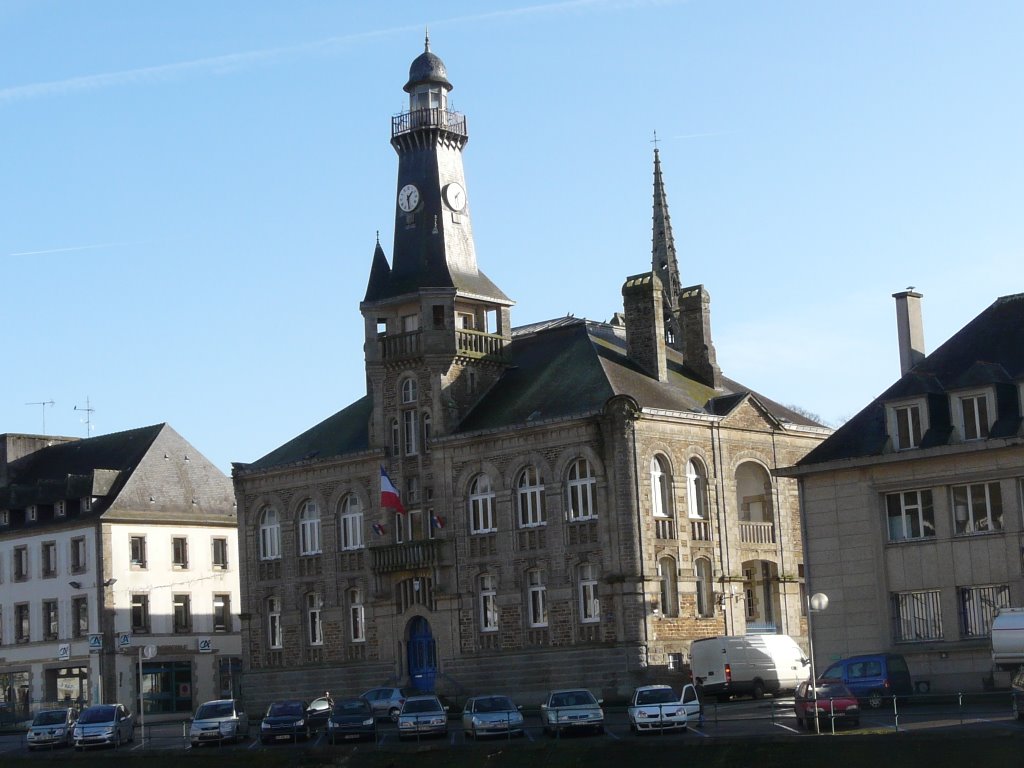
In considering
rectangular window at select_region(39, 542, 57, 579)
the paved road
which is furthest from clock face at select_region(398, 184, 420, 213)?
rectangular window at select_region(39, 542, 57, 579)

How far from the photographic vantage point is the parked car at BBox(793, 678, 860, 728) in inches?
1649

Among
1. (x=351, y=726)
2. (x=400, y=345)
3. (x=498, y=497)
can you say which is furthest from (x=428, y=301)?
(x=351, y=726)

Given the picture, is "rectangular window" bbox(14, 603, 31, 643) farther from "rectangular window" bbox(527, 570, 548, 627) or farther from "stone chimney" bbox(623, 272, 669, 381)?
"stone chimney" bbox(623, 272, 669, 381)

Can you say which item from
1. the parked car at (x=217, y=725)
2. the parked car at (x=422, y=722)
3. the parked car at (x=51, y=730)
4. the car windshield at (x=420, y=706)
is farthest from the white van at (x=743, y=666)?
the parked car at (x=51, y=730)

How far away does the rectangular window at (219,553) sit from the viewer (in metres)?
86.9

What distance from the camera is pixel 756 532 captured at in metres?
66.4

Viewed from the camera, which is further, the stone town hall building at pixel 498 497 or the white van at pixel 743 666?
the stone town hall building at pixel 498 497

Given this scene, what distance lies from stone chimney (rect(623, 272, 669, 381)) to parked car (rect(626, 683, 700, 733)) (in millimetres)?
21096

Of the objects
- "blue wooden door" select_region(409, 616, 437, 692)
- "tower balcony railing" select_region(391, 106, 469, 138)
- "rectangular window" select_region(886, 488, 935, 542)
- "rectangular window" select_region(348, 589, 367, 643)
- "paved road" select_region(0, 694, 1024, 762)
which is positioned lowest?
"paved road" select_region(0, 694, 1024, 762)

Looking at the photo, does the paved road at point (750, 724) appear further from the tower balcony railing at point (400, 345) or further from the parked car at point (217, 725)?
the tower balcony railing at point (400, 345)

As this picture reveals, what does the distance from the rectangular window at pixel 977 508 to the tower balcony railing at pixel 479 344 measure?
70.5 feet

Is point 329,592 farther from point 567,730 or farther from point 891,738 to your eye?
point 891,738

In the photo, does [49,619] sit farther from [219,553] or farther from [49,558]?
[219,553]

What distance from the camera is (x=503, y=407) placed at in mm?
66250
